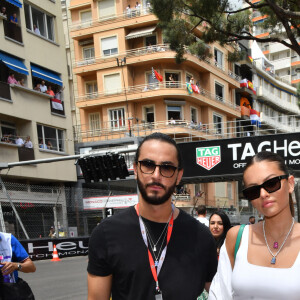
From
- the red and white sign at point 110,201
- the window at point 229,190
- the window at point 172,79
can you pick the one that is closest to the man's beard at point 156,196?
the red and white sign at point 110,201

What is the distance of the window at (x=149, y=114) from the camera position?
32.8 m

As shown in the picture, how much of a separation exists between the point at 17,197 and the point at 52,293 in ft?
25.7

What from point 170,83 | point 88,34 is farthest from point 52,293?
point 88,34

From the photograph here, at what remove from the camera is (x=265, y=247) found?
2062 millimetres

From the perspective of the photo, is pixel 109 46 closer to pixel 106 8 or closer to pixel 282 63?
pixel 106 8

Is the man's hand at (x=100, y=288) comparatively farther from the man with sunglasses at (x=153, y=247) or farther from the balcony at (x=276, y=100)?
the balcony at (x=276, y=100)

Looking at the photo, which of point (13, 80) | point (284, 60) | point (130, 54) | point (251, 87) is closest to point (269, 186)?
point (13, 80)

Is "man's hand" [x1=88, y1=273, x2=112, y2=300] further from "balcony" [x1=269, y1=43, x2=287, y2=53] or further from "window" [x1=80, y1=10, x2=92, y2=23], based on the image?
"balcony" [x1=269, y1=43, x2=287, y2=53]

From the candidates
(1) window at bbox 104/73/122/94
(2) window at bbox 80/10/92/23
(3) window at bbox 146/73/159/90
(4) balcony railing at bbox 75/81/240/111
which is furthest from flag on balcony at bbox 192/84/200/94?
(2) window at bbox 80/10/92/23

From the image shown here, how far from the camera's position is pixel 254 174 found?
2131mm

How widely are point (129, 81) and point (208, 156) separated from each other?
17076 millimetres

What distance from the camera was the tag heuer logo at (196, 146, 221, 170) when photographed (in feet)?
55.6

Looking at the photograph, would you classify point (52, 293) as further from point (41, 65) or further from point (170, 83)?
point (170, 83)

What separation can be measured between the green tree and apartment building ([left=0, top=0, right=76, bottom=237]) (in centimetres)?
1220
